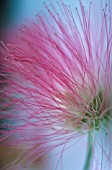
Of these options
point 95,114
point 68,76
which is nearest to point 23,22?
point 68,76

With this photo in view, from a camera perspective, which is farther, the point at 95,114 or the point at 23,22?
the point at 23,22

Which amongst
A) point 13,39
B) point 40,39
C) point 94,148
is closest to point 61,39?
point 40,39

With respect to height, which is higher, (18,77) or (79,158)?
(18,77)

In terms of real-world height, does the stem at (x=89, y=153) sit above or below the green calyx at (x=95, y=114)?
below

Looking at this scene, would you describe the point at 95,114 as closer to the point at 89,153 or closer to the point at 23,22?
the point at 89,153

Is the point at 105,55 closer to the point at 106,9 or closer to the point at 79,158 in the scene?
the point at 106,9
